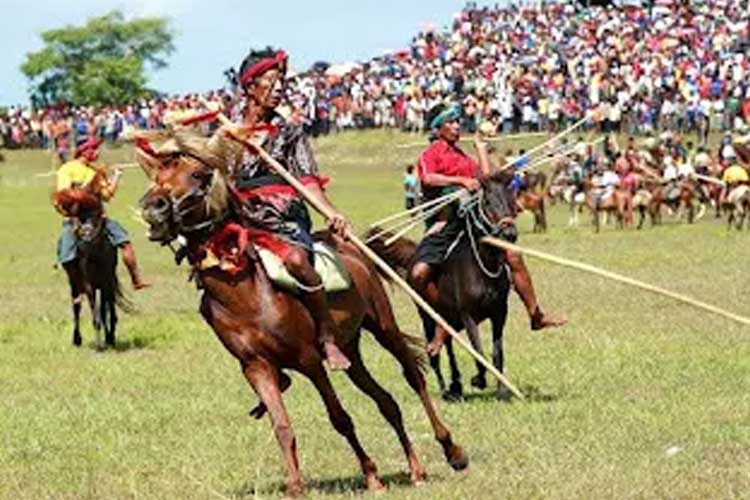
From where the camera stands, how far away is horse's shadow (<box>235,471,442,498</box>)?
1027 cm

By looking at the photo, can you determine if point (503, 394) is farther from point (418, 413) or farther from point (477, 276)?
point (418, 413)

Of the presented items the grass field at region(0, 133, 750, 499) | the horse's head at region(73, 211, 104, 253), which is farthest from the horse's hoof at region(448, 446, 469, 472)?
the horse's head at region(73, 211, 104, 253)

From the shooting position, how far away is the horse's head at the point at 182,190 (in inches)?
371

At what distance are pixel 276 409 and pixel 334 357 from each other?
442 millimetres

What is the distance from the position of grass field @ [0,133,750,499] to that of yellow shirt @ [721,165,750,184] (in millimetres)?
11215

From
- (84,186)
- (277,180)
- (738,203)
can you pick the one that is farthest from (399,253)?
(738,203)

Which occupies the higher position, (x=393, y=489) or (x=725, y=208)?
(x=393, y=489)

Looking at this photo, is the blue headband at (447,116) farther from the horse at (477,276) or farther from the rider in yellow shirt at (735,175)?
the rider in yellow shirt at (735,175)

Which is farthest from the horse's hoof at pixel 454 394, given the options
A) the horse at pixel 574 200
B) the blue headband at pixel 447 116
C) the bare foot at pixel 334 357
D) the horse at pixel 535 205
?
the horse at pixel 574 200

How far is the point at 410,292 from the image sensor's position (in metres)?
10.2

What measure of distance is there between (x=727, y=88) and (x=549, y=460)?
137 ft

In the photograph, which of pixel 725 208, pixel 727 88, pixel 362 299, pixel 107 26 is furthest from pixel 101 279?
pixel 107 26

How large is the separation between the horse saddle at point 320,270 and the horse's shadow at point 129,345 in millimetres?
9513

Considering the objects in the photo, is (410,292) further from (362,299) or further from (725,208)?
(725,208)
